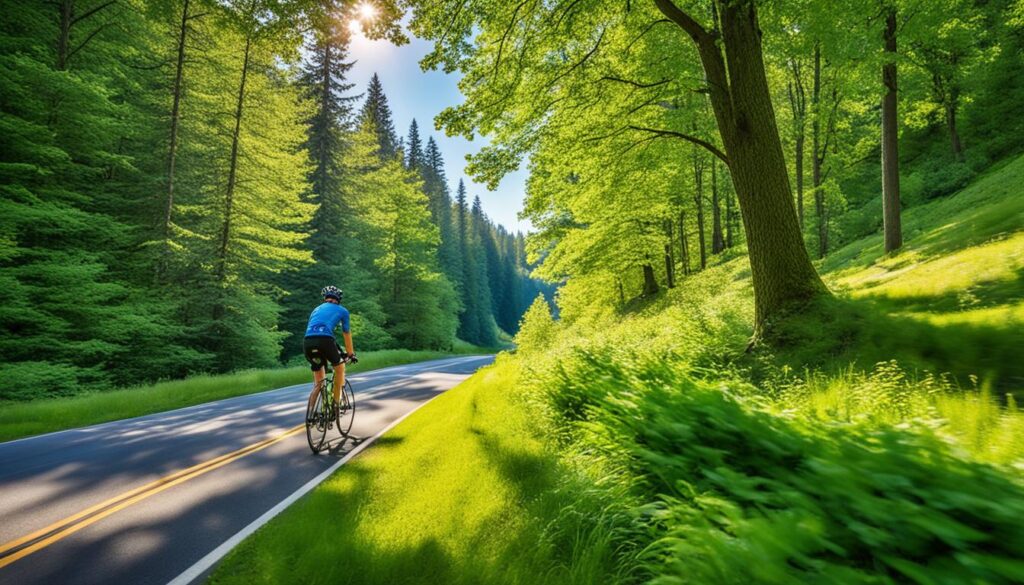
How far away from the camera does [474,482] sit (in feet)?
14.8

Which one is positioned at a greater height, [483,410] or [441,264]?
[441,264]

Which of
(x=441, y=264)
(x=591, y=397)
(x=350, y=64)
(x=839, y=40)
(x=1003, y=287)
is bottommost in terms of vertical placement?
(x=591, y=397)

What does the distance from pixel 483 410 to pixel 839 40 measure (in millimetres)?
11950

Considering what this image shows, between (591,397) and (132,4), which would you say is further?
(132,4)

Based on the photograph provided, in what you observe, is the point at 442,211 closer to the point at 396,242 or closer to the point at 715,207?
the point at 396,242

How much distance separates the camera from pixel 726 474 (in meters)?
2.56

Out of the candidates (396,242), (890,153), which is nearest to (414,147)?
(396,242)

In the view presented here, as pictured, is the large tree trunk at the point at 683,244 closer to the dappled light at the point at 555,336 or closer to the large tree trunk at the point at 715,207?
the dappled light at the point at 555,336

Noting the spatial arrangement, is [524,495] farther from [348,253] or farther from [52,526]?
[348,253]

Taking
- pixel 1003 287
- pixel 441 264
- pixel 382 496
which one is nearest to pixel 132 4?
pixel 382 496

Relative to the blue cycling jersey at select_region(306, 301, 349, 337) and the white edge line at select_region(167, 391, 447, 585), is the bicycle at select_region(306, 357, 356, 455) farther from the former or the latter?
the white edge line at select_region(167, 391, 447, 585)

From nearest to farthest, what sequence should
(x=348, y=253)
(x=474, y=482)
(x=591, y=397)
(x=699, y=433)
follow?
1. (x=699, y=433)
2. (x=474, y=482)
3. (x=591, y=397)
4. (x=348, y=253)

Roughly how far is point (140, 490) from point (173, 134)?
19347 mm

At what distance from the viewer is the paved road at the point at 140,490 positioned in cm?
365
